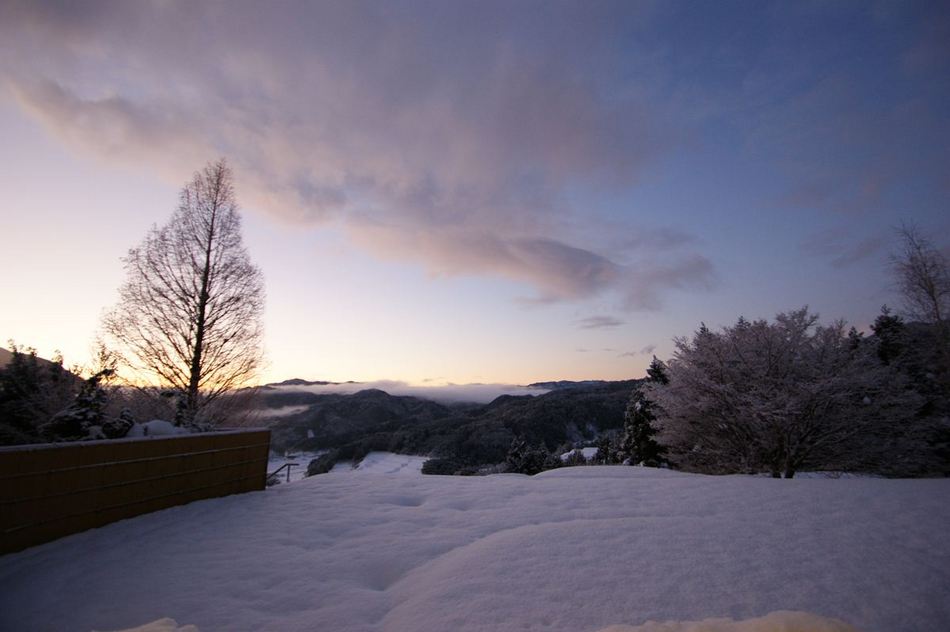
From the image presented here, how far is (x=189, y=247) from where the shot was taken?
10.8 meters

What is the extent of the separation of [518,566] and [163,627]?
2468mm

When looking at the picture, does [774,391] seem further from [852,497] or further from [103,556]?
[103,556]

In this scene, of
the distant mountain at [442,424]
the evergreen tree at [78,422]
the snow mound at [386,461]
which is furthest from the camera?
the distant mountain at [442,424]

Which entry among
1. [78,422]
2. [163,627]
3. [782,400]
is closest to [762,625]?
[163,627]

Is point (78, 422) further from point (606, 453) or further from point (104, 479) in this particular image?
point (606, 453)

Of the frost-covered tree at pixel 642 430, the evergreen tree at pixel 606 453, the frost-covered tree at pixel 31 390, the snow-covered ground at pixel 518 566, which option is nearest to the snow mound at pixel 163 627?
the snow-covered ground at pixel 518 566

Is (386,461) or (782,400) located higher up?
(782,400)

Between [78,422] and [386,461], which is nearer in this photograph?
[78,422]

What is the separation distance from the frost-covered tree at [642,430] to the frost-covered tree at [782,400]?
7074 mm

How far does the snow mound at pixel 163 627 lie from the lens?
102 inches

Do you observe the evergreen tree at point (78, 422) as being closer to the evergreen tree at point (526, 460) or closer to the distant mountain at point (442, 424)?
the evergreen tree at point (526, 460)

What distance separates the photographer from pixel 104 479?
5.07m

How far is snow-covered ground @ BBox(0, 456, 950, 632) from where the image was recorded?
8.36 feet

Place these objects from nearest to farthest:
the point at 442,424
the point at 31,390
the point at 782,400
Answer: the point at 782,400 → the point at 31,390 → the point at 442,424
